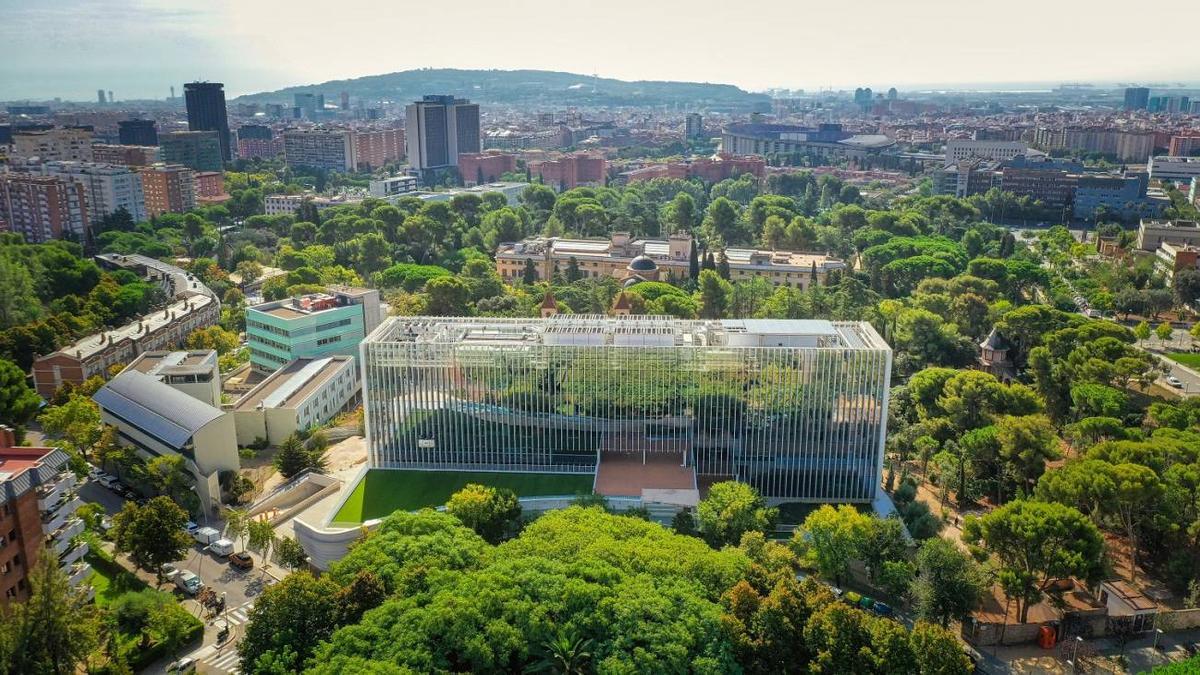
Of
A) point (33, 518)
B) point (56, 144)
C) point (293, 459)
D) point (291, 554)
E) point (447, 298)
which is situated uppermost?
point (56, 144)

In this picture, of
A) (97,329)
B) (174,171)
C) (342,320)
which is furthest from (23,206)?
(342,320)

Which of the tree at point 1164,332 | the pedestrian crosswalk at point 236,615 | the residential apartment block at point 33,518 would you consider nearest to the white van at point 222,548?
the pedestrian crosswalk at point 236,615

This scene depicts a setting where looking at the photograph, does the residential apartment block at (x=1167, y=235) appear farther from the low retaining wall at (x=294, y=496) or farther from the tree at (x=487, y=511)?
the low retaining wall at (x=294, y=496)

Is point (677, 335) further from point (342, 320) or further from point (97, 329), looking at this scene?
point (97, 329)

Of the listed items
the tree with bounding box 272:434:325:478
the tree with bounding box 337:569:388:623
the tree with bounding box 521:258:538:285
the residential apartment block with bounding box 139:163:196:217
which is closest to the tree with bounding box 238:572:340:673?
the tree with bounding box 337:569:388:623

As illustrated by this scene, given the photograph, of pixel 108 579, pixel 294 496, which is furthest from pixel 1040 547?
pixel 108 579

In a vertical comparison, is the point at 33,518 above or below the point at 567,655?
above

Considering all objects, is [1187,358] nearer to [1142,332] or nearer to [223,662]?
[1142,332]
